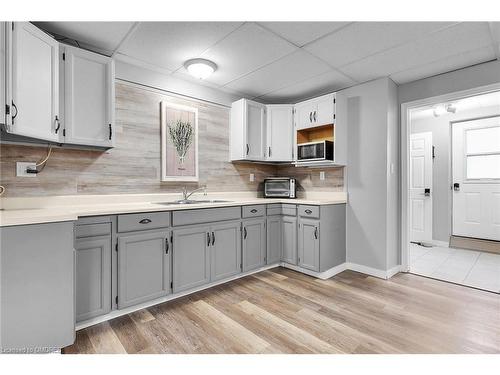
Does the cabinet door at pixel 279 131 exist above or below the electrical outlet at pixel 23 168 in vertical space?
above

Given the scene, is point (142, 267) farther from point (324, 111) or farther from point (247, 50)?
point (324, 111)

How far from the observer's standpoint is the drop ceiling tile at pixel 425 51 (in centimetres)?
214

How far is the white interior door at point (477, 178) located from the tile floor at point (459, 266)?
0.47 meters

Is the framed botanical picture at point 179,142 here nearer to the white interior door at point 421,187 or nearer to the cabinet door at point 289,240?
the cabinet door at point 289,240

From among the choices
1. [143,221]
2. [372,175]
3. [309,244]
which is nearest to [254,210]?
[309,244]

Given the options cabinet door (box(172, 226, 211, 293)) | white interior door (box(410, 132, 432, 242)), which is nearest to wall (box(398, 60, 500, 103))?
white interior door (box(410, 132, 432, 242))

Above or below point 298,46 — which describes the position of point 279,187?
below

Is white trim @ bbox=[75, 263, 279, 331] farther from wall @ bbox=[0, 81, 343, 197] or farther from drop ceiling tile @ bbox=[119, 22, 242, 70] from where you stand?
drop ceiling tile @ bbox=[119, 22, 242, 70]

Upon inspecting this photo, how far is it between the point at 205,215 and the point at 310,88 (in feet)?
7.26

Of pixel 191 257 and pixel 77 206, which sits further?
pixel 191 257

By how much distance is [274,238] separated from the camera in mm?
3309

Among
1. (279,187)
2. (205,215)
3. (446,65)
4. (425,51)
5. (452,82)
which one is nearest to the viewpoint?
(425,51)

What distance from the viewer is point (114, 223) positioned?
203 cm

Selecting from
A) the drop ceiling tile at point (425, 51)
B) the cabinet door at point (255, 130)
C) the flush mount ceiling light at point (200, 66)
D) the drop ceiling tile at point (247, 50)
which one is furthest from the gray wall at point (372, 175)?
the flush mount ceiling light at point (200, 66)
